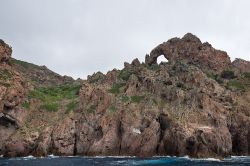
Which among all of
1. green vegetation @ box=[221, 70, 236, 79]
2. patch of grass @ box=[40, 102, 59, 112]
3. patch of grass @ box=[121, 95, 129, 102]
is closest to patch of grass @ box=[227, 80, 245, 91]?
green vegetation @ box=[221, 70, 236, 79]

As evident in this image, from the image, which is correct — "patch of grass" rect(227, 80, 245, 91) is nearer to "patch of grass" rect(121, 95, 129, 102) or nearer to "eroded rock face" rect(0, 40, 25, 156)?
"patch of grass" rect(121, 95, 129, 102)

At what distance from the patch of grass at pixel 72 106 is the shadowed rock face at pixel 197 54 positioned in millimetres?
54558

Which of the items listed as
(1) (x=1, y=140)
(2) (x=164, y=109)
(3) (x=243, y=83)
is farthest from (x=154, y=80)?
(1) (x=1, y=140)

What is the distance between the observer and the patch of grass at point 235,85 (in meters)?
162

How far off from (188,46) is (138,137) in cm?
7799

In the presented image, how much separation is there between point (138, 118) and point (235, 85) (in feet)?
169

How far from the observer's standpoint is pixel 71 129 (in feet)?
462

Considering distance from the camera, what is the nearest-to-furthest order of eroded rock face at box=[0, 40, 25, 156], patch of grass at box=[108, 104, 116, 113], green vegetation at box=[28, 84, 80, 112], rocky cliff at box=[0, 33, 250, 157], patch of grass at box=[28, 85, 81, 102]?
1. rocky cliff at box=[0, 33, 250, 157]
2. eroded rock face at box=[0, 40, 25, 156]
3. patch of grass at box=[108, 104, 116, 113]
4. green vegetation at box=[28, 84, 80, 112]
5. patch of grass at box=[28, 85, 81, 102]

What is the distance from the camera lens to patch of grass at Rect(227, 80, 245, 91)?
162 metres

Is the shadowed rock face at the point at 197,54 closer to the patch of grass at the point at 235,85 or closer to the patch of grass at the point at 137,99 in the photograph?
the patch of grass at the point at 235,85

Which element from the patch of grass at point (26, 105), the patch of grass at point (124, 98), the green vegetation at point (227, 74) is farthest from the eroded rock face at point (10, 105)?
the green vegetation at point (227, 74)

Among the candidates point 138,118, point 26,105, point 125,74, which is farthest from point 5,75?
point 138,118

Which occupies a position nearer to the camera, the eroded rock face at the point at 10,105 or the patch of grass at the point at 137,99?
the eroded rock face at the point at 10,105

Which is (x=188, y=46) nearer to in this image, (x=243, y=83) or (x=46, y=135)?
(x=243, y=83)
